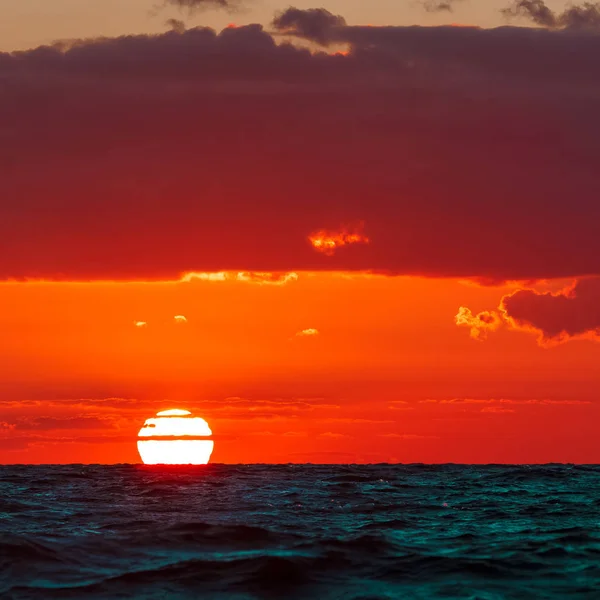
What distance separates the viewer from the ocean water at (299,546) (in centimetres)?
2334

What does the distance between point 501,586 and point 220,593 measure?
23.0 feet

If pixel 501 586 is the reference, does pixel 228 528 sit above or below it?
above

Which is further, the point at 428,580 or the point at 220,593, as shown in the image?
the point at 428,580

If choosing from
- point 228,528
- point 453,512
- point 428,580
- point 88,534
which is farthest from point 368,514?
point 428,580

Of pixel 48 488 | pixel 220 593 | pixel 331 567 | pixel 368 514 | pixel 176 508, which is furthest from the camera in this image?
pixel 48 488

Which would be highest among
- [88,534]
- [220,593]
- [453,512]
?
[453,512]

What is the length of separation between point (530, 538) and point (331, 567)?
9.13 meters

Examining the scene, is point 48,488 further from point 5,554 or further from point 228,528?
point 5,554

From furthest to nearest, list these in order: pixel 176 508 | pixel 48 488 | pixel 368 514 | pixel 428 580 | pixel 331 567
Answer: pixel 48 488 → pixel 176 508 → pixel 368 514 → pixel 331 567 → pixel 428 580

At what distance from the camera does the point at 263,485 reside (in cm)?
6175

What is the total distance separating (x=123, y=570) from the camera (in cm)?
2517

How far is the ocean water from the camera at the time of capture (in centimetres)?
2334

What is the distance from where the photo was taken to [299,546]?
2911 centimetres

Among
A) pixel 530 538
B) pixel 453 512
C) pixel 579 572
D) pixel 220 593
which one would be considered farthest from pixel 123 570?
pixel 453 512
